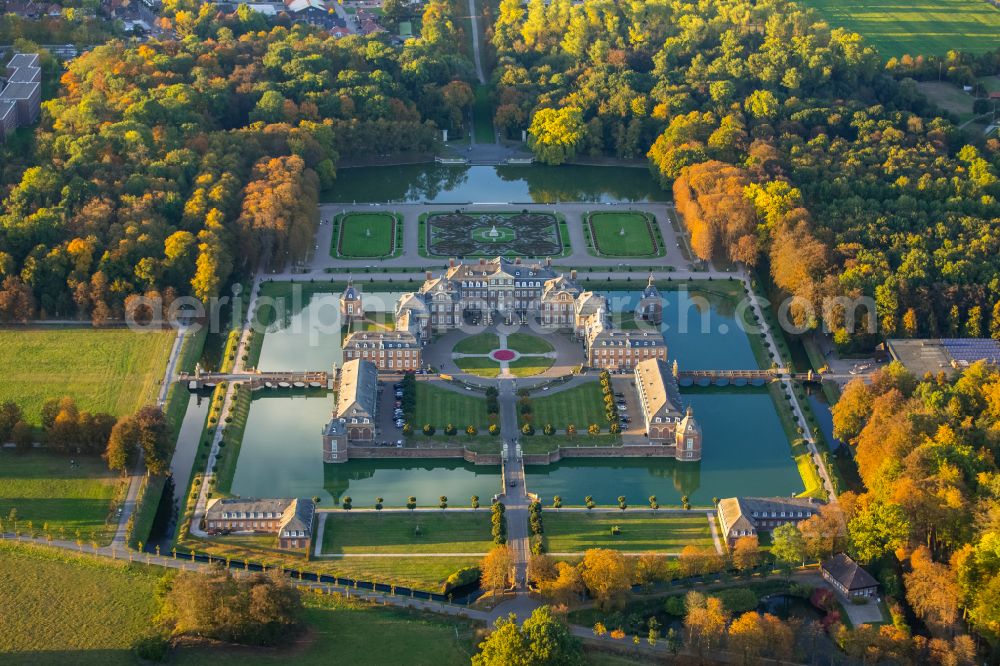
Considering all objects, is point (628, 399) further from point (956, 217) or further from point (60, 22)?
point (60, 22)

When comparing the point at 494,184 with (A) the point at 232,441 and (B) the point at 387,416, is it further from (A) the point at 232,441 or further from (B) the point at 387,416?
(A) the point at 232,441

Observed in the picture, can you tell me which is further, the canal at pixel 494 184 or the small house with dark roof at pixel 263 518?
the canal at pixel 494 184

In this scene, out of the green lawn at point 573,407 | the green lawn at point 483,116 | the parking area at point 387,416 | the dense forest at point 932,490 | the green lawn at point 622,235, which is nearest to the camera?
the dense forest at point 932,490

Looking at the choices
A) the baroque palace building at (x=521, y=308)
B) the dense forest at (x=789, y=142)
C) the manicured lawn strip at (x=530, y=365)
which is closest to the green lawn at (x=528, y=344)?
the manicured lawn strip at (x=530, y=365)

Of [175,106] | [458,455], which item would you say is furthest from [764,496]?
[175,106]

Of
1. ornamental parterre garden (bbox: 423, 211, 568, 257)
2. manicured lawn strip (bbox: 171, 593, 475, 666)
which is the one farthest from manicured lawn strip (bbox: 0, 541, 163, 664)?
ornamental parterre garden (bbox: 423, 211, 568, 257)

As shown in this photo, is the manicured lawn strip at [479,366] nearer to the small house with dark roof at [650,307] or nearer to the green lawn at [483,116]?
the small house with dark roof at [650,307]

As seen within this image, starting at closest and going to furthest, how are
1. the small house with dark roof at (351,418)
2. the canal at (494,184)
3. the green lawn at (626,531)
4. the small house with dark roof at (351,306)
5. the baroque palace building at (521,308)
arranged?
1. the green lawn at (626,531)
2. the small house with dark roof at (351,418)
3. the baroque palace building at (521,308)
4. the small house with dark roof at (351,306)
5. the canal at (494,184)
